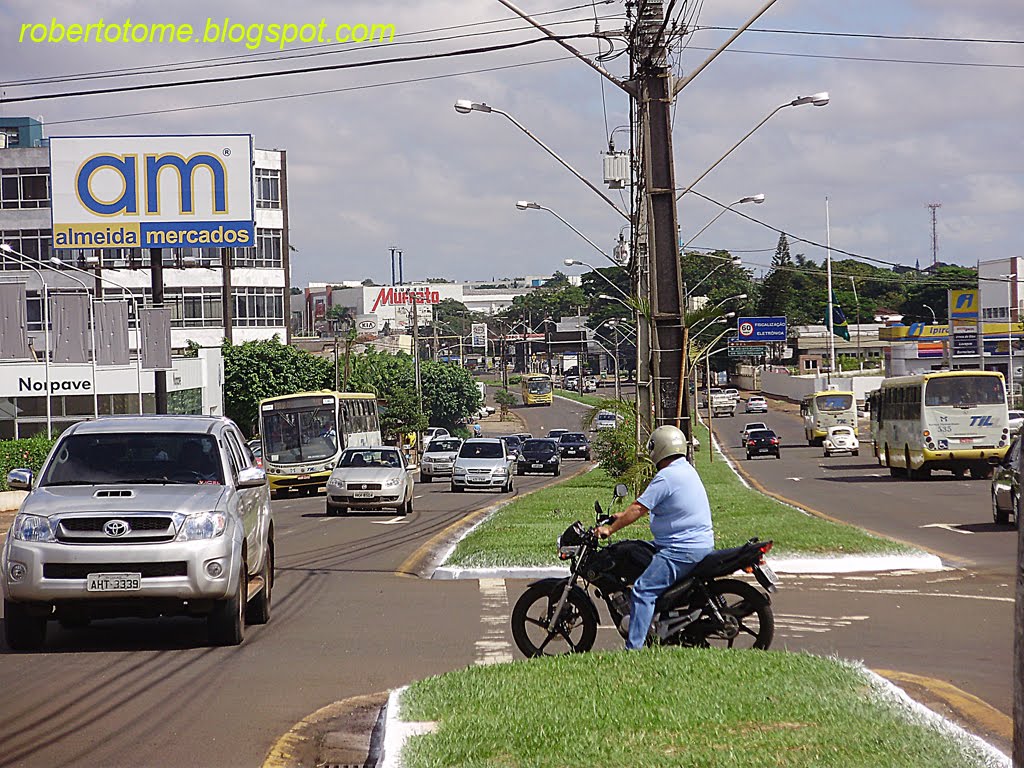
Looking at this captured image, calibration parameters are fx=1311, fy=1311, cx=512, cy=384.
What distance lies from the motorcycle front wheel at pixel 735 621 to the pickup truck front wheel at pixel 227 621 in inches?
155

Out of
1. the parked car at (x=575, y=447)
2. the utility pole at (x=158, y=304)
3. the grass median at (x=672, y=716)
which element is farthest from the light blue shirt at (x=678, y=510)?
the parked car at (x=575, y=447)

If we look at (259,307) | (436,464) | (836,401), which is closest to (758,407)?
(836,401)

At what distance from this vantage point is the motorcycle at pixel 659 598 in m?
8.97

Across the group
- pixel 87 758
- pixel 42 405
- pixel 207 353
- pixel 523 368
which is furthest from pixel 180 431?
pixel 523 368

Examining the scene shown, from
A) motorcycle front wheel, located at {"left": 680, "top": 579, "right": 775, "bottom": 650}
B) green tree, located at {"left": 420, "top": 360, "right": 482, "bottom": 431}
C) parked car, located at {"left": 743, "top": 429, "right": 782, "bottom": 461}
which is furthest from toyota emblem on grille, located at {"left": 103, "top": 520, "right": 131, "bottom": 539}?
green tree, located at {"left": 420, "top": 360, "right": 482, "bottom": 431}

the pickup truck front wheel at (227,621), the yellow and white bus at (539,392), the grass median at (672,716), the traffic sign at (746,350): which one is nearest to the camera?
the grass median at (672,716)

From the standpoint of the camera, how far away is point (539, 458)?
181 feet

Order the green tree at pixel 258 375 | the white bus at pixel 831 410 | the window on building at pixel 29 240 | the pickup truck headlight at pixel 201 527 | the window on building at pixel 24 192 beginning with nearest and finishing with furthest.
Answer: the pickup truck headlight at pixel 201 527 → the green tree at pixel 258 375 → the white bus at pixel 831 410 → the window on building at pixel 29 240 → the window on building at pixel 24 192

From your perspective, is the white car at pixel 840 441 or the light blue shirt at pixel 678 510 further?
the white car at pixel 840 441

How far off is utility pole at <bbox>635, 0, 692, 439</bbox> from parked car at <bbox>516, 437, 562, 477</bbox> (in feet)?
121

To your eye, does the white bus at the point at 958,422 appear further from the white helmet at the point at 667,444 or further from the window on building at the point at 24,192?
the window on building at the point at 24,192

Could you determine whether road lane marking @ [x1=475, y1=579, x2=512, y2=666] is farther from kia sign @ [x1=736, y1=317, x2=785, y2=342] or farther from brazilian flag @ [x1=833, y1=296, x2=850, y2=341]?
kia sign @ [x1=736, y1=317, x2=785, y2=342]

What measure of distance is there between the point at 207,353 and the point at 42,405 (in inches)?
435

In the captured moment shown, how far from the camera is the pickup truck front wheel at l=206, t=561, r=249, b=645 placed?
1094cm
